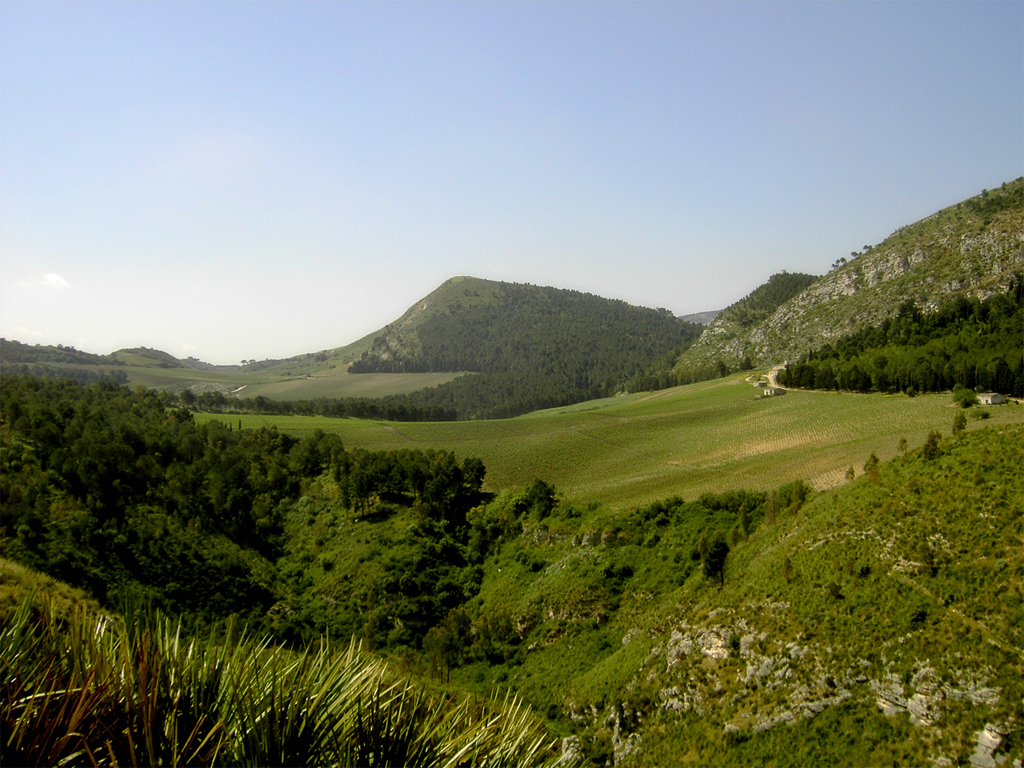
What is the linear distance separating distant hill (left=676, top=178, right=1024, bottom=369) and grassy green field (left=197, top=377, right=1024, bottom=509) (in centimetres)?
5116

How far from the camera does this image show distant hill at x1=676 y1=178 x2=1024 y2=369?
343 feet

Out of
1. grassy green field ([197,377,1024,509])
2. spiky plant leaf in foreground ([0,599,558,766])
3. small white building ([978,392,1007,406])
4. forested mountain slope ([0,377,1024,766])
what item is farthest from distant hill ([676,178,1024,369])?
spiky plant leaf in foreground ([0,599,558,766])

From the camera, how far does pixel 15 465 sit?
53.4 m

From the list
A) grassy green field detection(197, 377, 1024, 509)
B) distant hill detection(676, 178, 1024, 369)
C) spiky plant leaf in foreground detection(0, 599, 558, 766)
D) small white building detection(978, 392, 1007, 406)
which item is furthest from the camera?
distant hill detection(676, 178, 1024, 369)

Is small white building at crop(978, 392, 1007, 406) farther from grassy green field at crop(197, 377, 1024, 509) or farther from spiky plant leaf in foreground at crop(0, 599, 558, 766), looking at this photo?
spiky plant leaf in foreground at crop(0, 599, 558, 766)

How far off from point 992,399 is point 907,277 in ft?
283

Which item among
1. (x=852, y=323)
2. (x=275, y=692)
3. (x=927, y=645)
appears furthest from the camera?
(x=852, y=323)

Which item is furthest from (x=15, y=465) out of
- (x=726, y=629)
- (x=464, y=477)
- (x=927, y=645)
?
(x=927, y=645)

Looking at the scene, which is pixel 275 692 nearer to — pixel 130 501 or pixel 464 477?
pixel 464 477

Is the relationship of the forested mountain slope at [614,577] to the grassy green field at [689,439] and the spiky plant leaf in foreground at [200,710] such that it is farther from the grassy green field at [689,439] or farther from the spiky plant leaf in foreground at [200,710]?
the grassy green field at [689,439]

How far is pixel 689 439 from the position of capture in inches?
2514

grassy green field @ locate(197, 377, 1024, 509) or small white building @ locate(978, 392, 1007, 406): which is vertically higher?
small white building @ locate(978, 392, 1007, 406)

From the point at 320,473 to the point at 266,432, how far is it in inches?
723

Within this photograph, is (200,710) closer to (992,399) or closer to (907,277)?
(992,399)
